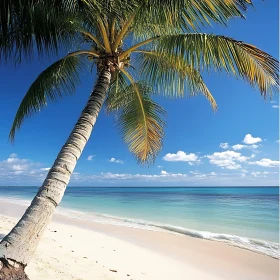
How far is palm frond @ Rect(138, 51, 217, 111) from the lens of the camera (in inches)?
225

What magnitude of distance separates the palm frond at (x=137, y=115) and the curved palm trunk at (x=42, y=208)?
262cm

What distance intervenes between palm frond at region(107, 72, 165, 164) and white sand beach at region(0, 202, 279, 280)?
256 cm

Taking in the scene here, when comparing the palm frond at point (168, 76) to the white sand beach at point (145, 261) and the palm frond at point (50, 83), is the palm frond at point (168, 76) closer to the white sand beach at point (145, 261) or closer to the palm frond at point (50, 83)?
the palm frond at point (50, 83)

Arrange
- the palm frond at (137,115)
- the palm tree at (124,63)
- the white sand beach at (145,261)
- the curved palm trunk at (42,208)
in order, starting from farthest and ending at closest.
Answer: the palm frond at (137,115), the white sand beach at (145,261), the palm tree at (124,63), the curved palm trunk at (42,208)

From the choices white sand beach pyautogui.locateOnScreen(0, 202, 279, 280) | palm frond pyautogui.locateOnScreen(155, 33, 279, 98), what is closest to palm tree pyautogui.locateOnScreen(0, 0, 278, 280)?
palm frond pyautogui.locateOnScreen(155, 33, 279, 98)

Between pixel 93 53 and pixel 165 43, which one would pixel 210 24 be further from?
pixel 93 53

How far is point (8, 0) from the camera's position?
3248 millimetres

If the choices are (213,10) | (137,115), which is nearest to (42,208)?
(213,10)

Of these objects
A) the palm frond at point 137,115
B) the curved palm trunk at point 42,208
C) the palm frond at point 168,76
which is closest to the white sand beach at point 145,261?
the curved palm trunk at point 42,208

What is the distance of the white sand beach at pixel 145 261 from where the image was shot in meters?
4.86

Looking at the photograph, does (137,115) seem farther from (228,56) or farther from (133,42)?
(228,56)

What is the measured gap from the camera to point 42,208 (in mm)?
3119

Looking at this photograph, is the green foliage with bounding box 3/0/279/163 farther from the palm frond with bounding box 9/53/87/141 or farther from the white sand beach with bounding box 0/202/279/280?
the white sand beach with bounding box 0/202/279/280

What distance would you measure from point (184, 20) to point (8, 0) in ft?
8.02
